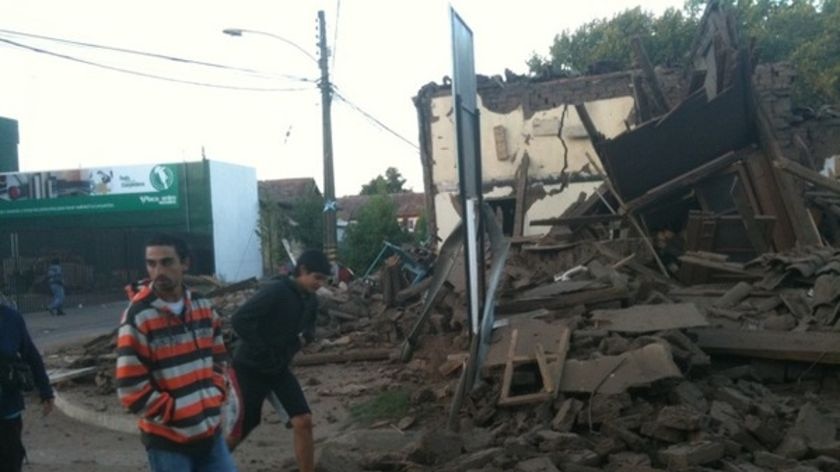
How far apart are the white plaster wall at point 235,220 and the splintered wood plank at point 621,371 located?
2733 cm

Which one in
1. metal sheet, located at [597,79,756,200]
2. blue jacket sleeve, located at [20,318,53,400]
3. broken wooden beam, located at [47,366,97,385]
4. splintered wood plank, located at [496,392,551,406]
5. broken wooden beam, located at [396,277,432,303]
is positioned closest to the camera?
blue jacket sleeve, located at [20,318,53,400]

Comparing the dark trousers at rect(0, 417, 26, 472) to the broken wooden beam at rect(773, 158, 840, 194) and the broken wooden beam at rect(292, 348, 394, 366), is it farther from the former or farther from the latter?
the broken wooden beam at rect(773, 158, 840, 194)

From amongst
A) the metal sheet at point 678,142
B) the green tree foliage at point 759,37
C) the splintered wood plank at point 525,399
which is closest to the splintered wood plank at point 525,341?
the splintered wood plank at point 525,399

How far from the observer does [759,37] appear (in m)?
35.8

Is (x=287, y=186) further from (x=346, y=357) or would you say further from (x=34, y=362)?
(x=34, y=362)

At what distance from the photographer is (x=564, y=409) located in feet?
21.3

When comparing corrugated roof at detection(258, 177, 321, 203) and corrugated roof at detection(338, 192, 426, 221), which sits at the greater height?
corrugated roof at detection(258, 177, 321, 203)

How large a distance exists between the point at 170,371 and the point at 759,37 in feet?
119

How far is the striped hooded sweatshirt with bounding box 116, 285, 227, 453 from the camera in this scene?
382 cm

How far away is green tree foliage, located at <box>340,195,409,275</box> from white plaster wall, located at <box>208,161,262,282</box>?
4.70 m

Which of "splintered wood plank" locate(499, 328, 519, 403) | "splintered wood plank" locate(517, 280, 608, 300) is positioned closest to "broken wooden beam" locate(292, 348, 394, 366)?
"splintered wood plank" locate(517, 280, 608, 300)

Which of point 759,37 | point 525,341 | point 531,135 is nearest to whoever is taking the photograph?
point 525,341

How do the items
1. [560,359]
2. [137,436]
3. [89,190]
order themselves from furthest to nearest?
[89,190] < [137,436] < [560,359]

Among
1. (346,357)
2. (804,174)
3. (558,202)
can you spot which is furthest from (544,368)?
(558,202)
